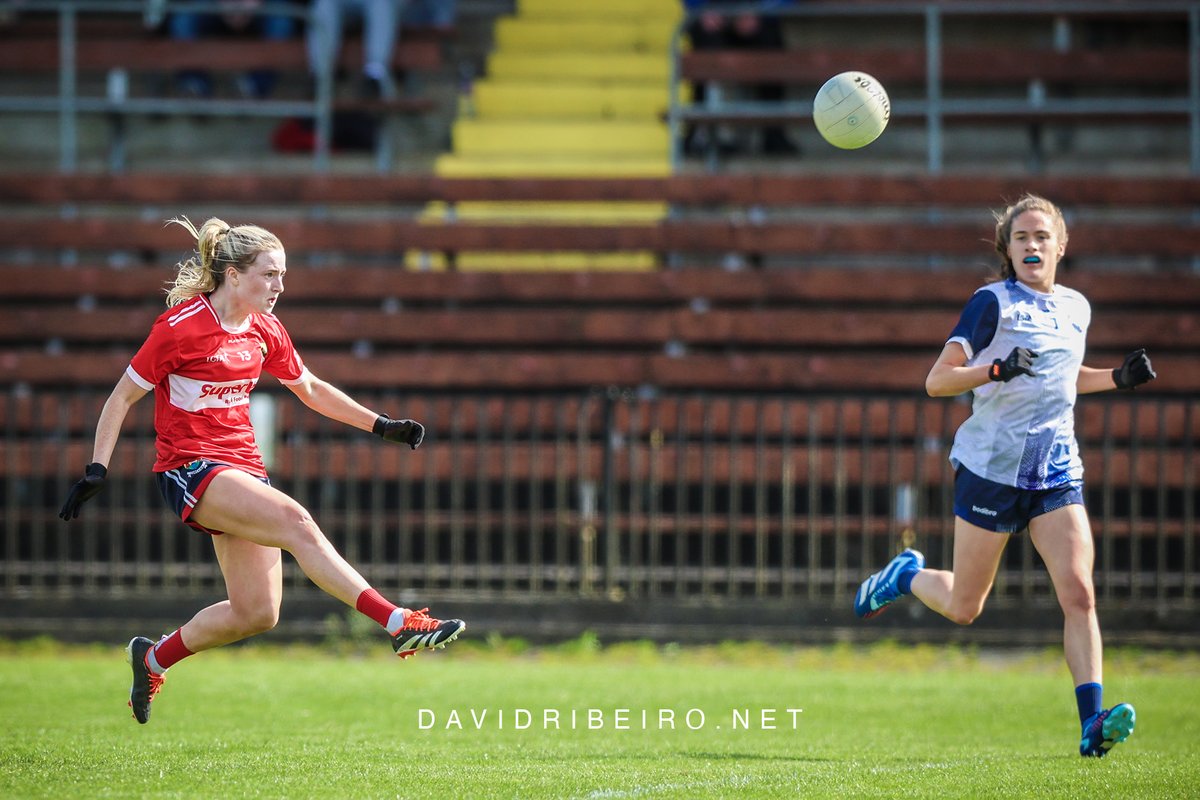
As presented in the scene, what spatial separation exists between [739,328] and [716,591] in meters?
2.74

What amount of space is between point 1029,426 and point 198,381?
11.5 feet

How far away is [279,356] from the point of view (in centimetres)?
619

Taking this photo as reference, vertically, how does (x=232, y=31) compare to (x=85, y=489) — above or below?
above

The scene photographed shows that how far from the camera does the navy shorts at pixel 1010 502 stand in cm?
613

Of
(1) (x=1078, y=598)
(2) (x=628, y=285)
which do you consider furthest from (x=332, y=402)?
(2) (x=628, y=285)

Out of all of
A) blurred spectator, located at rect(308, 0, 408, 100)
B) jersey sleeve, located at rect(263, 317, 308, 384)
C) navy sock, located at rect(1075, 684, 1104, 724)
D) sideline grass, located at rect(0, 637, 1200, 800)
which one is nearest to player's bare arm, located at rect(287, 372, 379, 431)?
jersey sleeve, located at rect(263, 317, 308, 384)

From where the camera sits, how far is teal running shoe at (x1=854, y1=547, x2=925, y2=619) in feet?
23.0

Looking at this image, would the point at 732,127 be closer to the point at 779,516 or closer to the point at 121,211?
the point at 779,516

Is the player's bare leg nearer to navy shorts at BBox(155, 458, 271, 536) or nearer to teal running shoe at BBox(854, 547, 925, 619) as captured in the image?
teal running shoe at BBox(854, 547, 925, 619)

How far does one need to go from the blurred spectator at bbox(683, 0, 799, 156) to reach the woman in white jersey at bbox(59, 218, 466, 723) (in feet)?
29.6

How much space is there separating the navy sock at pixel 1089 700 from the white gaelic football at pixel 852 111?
276 centimetres

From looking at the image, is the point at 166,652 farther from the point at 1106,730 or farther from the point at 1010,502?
the point at 1106,730

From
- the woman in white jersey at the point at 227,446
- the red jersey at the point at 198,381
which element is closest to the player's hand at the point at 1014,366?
the woman in white jersey at the point at 227,446

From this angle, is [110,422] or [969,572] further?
[969,572]
